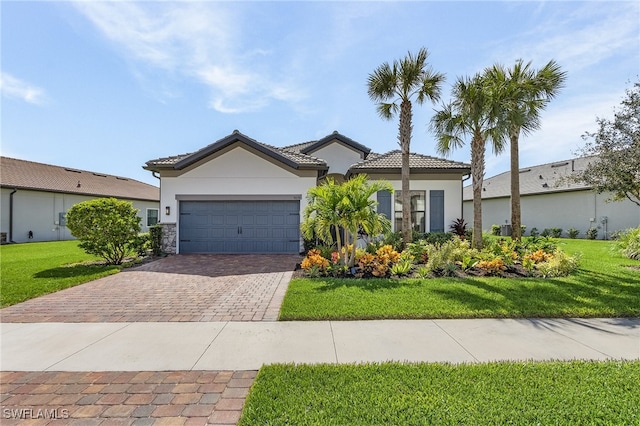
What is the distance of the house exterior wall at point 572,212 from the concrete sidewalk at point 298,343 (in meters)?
19.2

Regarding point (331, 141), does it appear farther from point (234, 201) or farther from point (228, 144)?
point (234, 201)

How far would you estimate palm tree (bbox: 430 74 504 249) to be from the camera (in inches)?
454

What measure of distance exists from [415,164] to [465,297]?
32.9 feet

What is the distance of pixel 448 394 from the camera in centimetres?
307

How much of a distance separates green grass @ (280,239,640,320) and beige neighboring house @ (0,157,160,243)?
18927 millimetres

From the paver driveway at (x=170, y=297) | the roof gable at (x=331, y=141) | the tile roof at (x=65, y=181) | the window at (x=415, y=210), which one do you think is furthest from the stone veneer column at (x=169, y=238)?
the tile roof at (x=65, y=181)

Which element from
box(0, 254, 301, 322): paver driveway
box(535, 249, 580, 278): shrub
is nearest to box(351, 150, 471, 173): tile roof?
box(535, 249, 580, 278): shrub

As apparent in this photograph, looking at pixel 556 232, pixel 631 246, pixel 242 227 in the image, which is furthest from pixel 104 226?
pixel 556 232

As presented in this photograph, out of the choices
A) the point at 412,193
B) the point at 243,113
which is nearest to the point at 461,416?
the point at 412,193

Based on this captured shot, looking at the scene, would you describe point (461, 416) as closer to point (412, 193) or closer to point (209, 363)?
point (209, 363)

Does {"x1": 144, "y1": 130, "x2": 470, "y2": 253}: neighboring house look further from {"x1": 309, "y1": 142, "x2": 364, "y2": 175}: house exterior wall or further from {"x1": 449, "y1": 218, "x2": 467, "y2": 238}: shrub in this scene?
{"x1": 449, "y1": 218, "x2": 467, "y2": 238}: shrub

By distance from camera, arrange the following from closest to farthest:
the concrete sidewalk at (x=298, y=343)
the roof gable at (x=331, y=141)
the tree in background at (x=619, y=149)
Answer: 1. the concrete sidewalk at (x=298, y=343)
2. the tree in background at (x=619, y=149)
3. the roof gable at (x=331, y=141)

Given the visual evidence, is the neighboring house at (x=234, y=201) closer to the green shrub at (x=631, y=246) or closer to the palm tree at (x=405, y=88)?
the palm tree at (x=405, y=88)

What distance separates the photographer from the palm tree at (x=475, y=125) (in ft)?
37.8
